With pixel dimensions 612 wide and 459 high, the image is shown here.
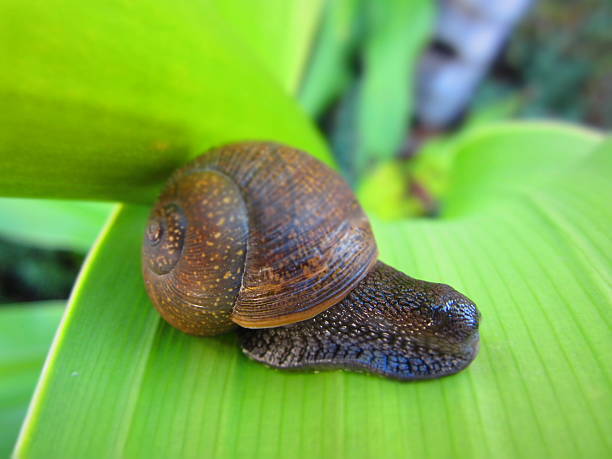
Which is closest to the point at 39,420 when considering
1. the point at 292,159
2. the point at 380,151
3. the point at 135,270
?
the point at 135,270

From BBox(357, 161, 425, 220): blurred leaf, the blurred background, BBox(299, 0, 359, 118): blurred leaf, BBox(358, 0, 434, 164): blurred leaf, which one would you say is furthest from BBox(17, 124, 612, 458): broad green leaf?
BBox(299, 0, 359, 118): blurred leaf

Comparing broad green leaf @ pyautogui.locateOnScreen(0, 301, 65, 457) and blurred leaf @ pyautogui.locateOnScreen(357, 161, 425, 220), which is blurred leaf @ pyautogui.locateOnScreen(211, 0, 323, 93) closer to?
blurred leaf @ pyautogui.locateOnScreen(357, 161, 425, 220)

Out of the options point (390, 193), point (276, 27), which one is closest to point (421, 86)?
point (390, 193)

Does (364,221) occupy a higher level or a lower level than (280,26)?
lower

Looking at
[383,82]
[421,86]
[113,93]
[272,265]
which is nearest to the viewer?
[113,93]

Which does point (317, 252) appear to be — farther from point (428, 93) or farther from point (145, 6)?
point (428, 93)

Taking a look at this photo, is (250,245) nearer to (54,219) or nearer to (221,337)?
(221,337)

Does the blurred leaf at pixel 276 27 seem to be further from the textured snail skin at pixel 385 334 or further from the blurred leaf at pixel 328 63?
the textured snail skin at pixel 385 334
